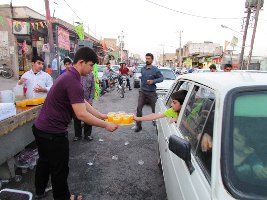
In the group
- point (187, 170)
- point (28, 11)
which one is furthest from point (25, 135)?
point (28, 11)

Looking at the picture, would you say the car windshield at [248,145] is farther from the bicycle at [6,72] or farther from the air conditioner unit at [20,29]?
the bicycle at [6,72]

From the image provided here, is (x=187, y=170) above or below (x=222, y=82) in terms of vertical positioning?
below

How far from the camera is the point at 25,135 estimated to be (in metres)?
4.15

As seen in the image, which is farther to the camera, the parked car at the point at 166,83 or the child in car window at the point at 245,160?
the parked car at the point at 166,83

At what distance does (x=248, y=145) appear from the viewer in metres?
1.76

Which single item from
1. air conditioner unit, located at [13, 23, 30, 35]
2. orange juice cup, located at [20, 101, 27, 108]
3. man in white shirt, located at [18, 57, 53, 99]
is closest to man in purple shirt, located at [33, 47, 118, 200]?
orange juice cup, located at [20, 101, 27, 108]

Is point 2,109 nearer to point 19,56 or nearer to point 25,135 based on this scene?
point 25,135

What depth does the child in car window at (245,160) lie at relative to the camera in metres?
1.64

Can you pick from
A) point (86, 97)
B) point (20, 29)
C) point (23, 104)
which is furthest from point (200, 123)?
point (20, 29)

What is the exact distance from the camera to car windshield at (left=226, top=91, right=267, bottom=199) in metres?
1.57

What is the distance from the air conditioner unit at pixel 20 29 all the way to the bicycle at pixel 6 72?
246 centimetres

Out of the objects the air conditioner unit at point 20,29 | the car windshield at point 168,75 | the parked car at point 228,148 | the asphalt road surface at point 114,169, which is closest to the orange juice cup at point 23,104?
the asphalt road surface at point 114,169

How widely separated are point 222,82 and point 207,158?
0.66 metres

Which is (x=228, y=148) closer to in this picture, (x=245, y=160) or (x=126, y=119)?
(x=245, y=160)
